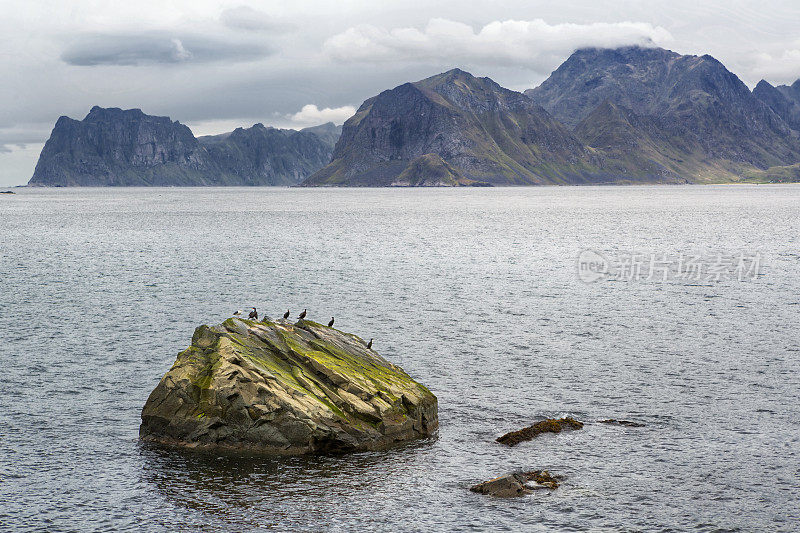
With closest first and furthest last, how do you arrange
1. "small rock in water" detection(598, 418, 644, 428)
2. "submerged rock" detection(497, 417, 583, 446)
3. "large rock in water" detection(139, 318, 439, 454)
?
"large rock in water" detection(139, 318, 439, 454) → "submerged rock" detection(497, 417, 583, 446) → "small rock in water" detection(598, 418, 644, 428)

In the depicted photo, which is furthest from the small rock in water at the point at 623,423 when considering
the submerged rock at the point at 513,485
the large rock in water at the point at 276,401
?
the large rock in water at the point at 276,401

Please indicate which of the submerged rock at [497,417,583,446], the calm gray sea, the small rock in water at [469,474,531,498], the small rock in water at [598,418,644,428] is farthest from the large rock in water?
the small rock in water at [598,418,644,428]

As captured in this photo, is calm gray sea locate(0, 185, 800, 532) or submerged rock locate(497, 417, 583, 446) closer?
calm gray sea locate(0, 185, 800, 532)

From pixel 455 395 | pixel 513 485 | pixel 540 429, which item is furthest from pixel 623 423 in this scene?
pixel 513 485

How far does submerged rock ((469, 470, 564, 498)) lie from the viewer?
28750 millimetres

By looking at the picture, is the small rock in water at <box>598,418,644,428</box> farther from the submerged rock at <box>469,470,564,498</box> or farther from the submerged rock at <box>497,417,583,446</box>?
the submerged rock at <box>469,470,564,498</box>

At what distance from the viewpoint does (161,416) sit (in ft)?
113

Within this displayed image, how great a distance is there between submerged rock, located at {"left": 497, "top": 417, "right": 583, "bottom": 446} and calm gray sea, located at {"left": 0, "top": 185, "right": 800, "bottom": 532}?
2.11 ft

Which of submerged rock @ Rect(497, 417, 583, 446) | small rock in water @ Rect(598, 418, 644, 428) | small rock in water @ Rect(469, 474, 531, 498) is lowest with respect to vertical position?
small rock in water @ Rect(469, 474, 531, 498)

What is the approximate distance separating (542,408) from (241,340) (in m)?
17.0

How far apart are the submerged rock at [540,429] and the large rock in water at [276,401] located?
4.18 meters

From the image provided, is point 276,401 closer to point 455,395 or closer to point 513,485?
point 513,485

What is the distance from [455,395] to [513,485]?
1278 cm

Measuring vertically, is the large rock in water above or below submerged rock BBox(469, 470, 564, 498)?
above
